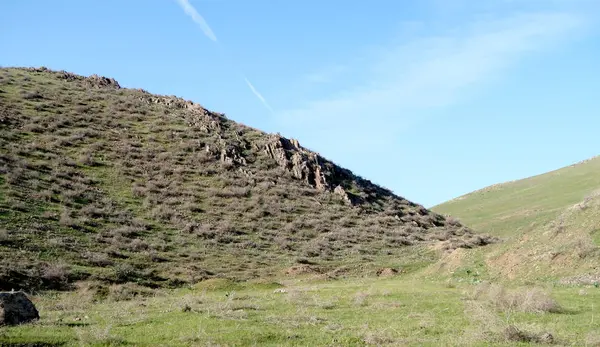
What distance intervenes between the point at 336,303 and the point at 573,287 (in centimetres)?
1275

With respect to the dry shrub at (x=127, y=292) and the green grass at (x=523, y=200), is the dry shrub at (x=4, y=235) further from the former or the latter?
the green grass at (x=523, y=200)

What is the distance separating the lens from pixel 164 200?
5919cm

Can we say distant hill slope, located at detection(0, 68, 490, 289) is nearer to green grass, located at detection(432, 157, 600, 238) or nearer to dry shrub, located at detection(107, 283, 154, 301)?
dry shrub, located at detection(107, 283, 154, 301)

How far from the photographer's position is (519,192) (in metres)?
109

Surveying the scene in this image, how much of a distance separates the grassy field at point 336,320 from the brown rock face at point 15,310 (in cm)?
69

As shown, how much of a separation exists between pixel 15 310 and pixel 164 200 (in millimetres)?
41263

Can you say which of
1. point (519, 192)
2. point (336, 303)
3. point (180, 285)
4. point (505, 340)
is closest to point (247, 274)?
Result: point (180, 285)

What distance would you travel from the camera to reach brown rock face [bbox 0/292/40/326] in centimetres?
1781

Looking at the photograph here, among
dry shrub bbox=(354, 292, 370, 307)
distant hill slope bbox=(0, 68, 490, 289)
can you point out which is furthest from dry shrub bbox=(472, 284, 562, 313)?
distant hill slope bbox=(0, 68, 490, 289)

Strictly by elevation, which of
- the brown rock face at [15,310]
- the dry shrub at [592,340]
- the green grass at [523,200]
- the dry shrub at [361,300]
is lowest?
the dry shrub at [592,340]

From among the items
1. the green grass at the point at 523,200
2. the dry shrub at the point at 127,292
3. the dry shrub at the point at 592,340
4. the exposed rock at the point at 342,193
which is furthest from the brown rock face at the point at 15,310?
the green grass at the point at 523,200

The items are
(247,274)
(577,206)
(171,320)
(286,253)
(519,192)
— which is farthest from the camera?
(519,192)

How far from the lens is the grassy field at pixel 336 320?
15.5 metres

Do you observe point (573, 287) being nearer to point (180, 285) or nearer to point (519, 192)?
point (180, 285)
